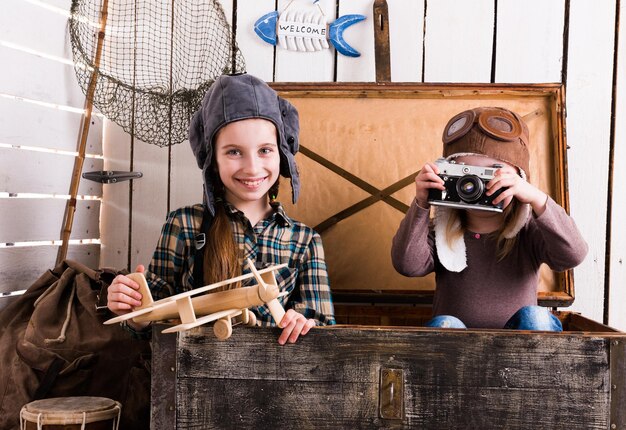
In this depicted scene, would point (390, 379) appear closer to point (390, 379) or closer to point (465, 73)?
point (390, 379)

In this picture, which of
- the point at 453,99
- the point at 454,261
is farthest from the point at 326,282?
the point at 453,99

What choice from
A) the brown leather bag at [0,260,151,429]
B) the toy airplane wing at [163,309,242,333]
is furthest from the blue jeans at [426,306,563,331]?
the brown leather bag at [0,260,151,429]

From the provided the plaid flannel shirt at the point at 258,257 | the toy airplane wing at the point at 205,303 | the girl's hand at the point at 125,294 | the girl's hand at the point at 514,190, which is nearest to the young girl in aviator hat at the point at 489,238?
the girl's hand at the point at 514,190

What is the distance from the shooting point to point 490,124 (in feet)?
4.58

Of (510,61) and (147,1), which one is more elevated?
(147,1)

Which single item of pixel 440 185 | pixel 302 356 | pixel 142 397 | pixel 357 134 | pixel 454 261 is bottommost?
pixel 142 397

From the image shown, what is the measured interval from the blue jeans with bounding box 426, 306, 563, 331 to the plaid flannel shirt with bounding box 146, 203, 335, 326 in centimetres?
25

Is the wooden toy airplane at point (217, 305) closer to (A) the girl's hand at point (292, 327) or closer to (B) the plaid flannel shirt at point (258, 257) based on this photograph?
(A) the girl's hand at point (292, 327)

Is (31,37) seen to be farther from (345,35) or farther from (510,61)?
(510,61)

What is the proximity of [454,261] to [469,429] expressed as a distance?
1.42ft

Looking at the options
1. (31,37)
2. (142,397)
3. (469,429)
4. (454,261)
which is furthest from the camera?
(31,37)

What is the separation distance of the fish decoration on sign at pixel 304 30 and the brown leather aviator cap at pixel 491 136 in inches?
23.7

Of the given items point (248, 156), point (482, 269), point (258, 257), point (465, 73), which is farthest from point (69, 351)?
point (465, 73)

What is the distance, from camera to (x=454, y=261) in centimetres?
146
